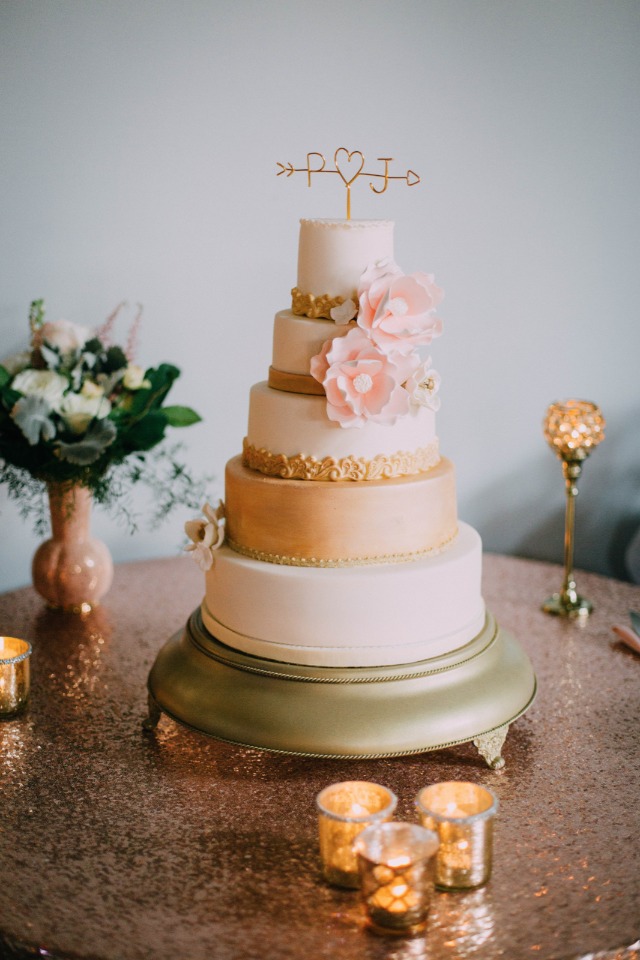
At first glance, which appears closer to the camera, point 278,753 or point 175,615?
point 278,753

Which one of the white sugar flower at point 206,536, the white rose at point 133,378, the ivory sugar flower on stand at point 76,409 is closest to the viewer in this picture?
the white sugar flower at point 206,536

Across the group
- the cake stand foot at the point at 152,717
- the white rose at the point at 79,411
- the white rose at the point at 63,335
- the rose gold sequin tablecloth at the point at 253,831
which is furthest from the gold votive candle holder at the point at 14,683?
the white rose at the point at 63,335

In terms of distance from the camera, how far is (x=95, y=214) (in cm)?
254

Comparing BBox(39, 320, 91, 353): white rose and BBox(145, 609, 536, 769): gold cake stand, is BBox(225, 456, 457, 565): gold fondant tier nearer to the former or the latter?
BBox(145, 609, 536, 769): gold cake stand

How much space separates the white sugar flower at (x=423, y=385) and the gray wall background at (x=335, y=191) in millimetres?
1126

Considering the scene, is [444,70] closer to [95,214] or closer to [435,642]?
[95,214]

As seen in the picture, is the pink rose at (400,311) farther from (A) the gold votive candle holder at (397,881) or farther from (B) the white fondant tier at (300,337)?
(A) the gold votive candle holder at (397,881)

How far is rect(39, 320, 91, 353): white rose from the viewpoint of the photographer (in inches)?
90.7

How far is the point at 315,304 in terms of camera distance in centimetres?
173

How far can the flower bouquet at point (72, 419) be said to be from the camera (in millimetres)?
2186

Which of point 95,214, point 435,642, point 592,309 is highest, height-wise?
point 95,214

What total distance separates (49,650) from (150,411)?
574 millimetres

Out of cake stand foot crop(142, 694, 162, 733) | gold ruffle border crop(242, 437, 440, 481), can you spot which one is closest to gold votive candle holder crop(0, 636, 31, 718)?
cake stand foot crop(142, 694, 162, 733)

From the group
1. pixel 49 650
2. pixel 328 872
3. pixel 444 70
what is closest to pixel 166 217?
pixel 444 70
